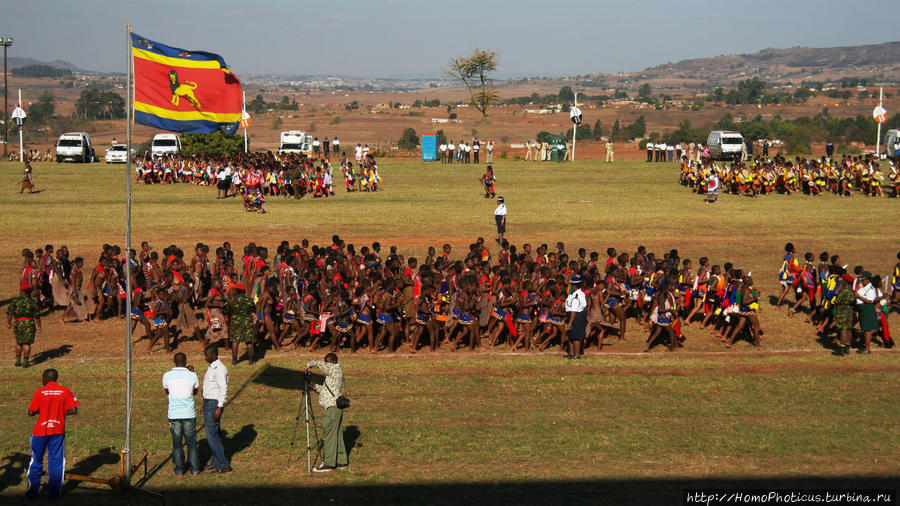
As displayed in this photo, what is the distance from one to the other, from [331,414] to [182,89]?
4.71 meters

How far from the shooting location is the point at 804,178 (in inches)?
1486

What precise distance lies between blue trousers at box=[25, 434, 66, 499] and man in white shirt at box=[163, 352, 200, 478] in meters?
1.32

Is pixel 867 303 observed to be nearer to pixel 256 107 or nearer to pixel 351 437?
pixel 351 437

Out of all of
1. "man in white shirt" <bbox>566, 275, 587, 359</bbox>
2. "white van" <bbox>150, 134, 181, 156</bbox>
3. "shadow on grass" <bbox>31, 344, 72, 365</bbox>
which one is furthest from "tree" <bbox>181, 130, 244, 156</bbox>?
"man in white shirt" <bbox>566, 275, 587, 359</bbox>

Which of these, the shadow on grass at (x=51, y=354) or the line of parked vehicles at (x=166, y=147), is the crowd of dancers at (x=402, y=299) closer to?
the shadow on grass at (x=51, y=354)

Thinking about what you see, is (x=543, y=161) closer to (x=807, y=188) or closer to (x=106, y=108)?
(x=807, y=188)

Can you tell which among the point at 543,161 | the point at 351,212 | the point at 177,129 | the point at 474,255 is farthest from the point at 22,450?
the point at 543,161

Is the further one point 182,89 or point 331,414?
point 182,89

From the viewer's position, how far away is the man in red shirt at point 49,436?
406 inches

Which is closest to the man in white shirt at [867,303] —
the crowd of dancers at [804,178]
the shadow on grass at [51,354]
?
the shadow on grass at [51,354]

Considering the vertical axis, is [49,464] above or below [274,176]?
below

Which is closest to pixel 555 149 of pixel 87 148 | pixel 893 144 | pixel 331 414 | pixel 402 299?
pixel 893 144

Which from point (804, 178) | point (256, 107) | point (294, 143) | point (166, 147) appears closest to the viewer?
point (804, 178)

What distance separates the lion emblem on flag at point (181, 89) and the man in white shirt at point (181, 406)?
338cm
